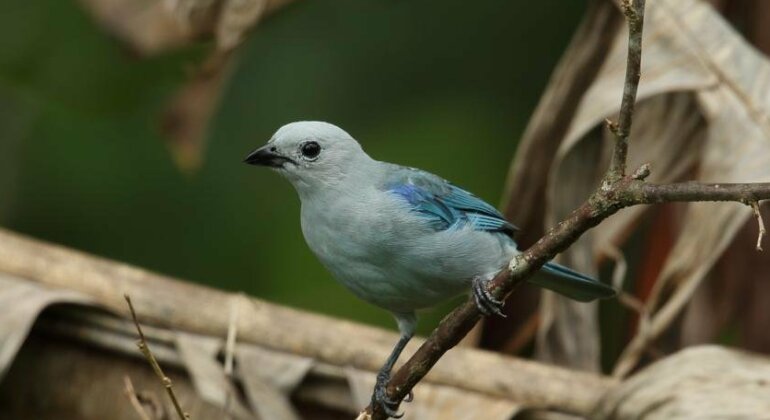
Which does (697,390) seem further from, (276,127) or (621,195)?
(276,127)

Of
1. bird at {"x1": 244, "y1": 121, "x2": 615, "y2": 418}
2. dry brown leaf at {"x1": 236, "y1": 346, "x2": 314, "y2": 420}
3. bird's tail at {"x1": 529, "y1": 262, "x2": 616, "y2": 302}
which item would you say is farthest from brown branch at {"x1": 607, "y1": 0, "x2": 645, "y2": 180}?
dry brown leaf at {"x1": 236, "y1": 346, "x2": 314, "y2": 420}

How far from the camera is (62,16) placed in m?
5.04

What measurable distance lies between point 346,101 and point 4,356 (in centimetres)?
296

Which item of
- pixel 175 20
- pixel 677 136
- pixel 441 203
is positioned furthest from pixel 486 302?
pixel 175 20

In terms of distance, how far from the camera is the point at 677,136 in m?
3.84

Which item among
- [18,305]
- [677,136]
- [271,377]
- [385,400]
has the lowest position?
[271,377]

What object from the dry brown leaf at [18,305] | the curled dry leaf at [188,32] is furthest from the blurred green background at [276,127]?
the dry brown leaf at [18,305]

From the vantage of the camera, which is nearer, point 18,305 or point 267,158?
point 267,158

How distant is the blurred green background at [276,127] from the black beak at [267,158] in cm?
277

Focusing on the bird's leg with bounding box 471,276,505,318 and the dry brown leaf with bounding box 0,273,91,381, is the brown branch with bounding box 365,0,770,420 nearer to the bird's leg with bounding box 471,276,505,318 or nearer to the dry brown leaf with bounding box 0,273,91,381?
the bird's leg with bounding box 471,276,505,318

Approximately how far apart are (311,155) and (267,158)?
0.41ft

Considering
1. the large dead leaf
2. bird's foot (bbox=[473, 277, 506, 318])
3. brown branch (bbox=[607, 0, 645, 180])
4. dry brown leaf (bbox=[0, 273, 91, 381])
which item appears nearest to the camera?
brown branch (bbox=[607, 0, 645, 180])

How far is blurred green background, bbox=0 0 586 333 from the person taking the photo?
5.57m

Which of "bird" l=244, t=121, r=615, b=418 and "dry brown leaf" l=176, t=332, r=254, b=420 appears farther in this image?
"dry brown leaf" l=176, t=332, r=254, b=420
